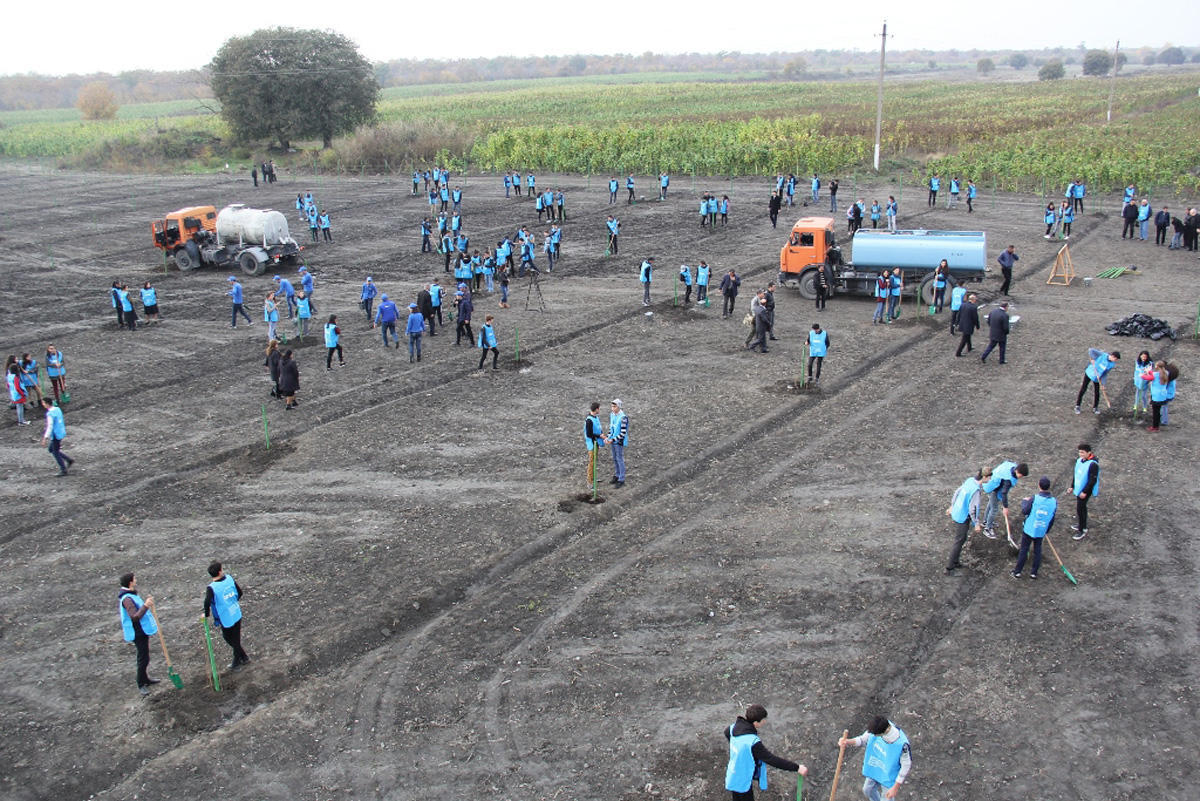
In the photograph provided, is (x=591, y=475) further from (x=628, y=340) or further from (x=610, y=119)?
(x=610, y=119)

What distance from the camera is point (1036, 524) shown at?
38.0 feet

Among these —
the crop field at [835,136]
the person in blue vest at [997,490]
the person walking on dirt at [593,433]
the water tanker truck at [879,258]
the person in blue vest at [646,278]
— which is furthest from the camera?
the crop field at [835,136]

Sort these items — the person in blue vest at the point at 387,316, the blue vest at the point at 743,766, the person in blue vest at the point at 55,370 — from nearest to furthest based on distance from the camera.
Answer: the blue vest at the point at 743,766 < the person in blue vest at the point at 55,370 < the person in blue vest at the point at 387,316

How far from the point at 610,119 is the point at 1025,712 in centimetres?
8630

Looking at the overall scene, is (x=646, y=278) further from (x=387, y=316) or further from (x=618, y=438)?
(x=618, y=438)

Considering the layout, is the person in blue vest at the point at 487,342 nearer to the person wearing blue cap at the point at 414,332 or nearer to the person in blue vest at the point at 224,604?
the person wearing blue cap at the point at 414,332

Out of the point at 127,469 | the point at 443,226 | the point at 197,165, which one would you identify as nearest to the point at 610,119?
the point at 197,165

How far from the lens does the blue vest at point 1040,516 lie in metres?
11.5

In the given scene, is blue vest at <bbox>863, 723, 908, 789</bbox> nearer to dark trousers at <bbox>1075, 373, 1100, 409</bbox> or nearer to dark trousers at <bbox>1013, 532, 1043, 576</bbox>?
dark trousers at <bbox>1013, 532, 1043, 576</bbox>

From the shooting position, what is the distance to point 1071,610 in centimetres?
1118

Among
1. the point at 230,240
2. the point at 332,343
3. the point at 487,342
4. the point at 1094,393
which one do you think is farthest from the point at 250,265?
the point at 1094,393

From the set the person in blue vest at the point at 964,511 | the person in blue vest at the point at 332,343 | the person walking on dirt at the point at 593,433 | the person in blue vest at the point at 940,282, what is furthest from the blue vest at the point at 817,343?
the person in blue vest at the point at 332,343

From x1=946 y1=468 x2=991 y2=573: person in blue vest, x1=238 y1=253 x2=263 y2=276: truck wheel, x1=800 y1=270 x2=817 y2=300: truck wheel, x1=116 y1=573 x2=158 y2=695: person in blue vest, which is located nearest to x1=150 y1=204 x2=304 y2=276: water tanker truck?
x1=238 y1=253 x2=263 y2=276: truck wheel

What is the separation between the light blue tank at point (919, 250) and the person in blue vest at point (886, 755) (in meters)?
20.3
